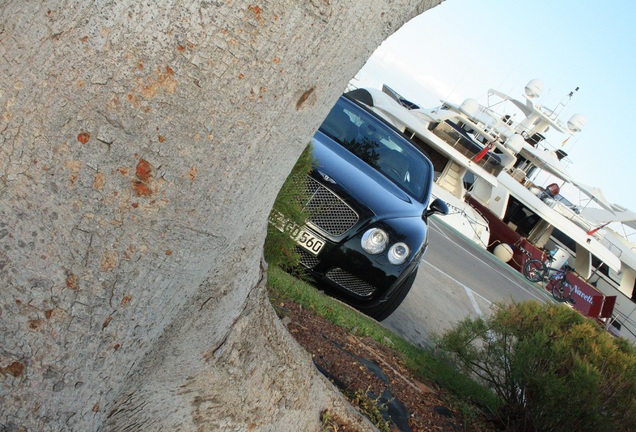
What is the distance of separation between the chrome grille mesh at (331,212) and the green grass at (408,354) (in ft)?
1.73

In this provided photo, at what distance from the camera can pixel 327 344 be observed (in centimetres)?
352

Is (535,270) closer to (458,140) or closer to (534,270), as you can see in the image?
(534,270)

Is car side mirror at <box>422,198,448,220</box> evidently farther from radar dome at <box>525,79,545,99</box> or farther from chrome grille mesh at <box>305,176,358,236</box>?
radar dome at <box>525,79,545,99</box>

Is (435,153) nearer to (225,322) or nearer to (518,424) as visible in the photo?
(518,424)

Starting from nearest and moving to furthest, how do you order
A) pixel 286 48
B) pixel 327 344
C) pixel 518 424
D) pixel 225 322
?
pixel 286 48 → pixel 225 322 → pixel 327 344 → pixel 518 424

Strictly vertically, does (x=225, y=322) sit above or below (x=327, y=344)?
above

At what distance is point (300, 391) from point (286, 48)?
1565mm

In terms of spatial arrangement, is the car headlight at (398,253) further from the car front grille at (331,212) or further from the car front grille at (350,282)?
the car front grille at (331,212)

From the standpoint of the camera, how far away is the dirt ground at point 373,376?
3172 mm

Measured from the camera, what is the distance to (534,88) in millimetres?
30547

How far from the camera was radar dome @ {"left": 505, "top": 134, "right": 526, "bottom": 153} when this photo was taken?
93.8 feet

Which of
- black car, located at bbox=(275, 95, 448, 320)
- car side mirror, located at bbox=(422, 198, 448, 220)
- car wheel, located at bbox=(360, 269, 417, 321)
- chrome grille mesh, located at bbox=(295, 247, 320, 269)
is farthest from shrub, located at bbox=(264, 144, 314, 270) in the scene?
car side mirror, located at bbox=(422, 198, 448, 220)

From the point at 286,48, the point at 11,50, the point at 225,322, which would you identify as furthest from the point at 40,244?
the point at 225,322

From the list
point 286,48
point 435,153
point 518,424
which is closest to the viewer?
point 286,48
